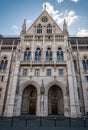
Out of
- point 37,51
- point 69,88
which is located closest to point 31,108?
point 69,88

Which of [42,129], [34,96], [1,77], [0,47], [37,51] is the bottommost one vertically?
[42,129]

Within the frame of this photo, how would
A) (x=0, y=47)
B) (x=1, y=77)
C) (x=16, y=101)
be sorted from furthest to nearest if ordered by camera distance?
1. (x=0, y=47)
2. (x=1, y=77)
3. (x=16, y=101)

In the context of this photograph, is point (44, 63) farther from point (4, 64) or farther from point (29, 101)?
point (4, 64)

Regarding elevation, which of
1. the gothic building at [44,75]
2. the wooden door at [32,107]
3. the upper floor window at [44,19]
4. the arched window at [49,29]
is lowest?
the wooden door at [32,107]

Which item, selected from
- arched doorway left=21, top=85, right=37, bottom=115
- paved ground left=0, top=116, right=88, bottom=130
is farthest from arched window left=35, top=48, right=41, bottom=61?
paved ground left=0, top=116, right=88, bottom=130

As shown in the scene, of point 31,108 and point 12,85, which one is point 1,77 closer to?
point 12,85

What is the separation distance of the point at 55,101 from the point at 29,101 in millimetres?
5906

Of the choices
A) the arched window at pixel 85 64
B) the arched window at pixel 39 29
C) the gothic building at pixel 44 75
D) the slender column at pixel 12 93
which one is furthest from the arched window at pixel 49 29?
the arched window at pixel 85 64

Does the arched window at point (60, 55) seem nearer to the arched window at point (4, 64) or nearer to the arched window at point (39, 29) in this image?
the arched window at point (39, 29)

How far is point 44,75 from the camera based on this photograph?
82.8 feet

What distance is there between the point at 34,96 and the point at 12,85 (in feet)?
19.5

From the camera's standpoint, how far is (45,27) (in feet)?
105

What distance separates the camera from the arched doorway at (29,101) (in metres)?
24.3

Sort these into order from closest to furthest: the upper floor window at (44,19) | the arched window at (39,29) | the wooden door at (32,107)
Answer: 1. the wooden door at (32,107)
2. the arched window at (39,29)
3. the upper floor window at (44,19)
